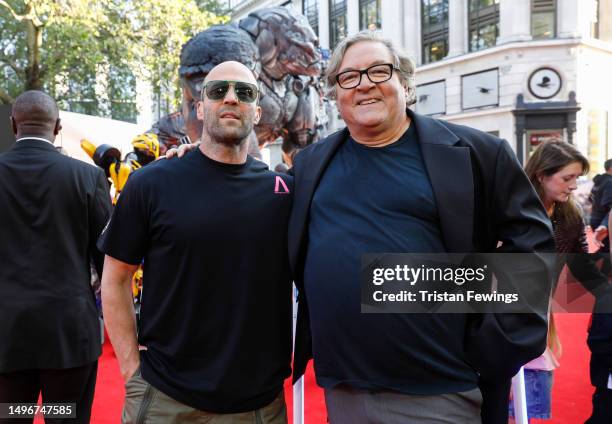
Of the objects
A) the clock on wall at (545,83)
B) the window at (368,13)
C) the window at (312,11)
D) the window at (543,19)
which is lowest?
the clock on wall at (545,83)

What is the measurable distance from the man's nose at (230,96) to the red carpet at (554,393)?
2.50 metres

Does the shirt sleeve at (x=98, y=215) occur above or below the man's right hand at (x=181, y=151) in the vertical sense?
below

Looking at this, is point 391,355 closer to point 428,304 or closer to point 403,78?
point 428,304

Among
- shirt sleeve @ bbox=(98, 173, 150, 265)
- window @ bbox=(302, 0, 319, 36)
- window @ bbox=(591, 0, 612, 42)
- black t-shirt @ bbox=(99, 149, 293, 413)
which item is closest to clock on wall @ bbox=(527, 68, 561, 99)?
window @ bbox=(591, 0, 612, 42)

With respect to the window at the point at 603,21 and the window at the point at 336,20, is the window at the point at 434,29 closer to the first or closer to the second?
the window at the point at 336,20

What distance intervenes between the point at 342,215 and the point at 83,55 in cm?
1587

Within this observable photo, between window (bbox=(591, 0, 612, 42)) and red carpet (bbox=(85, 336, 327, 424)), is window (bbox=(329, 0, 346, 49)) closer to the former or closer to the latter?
window (bbox=(591, 0, 612, 42))

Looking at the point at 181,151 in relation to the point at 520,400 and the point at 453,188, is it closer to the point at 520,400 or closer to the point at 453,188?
the point at 453,188

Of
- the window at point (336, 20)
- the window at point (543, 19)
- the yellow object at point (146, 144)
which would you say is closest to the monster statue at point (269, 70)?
the yellow object at point (146, 144)

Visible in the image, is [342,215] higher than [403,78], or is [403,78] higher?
[403,78]

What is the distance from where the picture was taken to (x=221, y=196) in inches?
79.5

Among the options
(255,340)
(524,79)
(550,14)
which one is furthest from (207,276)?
(550,14)

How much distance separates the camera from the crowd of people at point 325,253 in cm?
184

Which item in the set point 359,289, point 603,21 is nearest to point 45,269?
point 359,289
